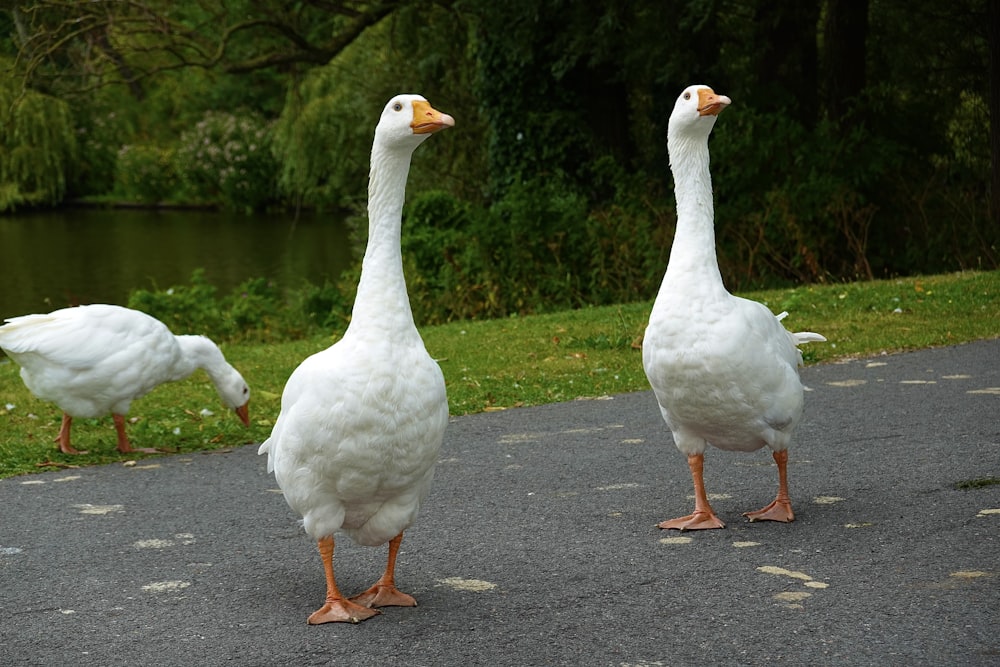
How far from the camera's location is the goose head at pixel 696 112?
5841 millimetres

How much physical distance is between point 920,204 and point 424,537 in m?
12.0

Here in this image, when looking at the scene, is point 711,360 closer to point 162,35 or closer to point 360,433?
point 360,433

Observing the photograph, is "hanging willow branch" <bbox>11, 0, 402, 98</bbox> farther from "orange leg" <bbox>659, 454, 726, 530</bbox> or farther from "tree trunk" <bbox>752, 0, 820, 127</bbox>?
"orange leg" <bbox>659, 454, 726, 530</bbox>

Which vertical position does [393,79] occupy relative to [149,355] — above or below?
above

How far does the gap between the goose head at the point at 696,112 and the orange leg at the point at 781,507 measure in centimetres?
169

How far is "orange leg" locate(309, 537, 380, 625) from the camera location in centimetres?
456

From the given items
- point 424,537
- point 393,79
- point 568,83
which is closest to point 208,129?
point 393,79

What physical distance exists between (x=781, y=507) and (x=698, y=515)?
16.2 inches

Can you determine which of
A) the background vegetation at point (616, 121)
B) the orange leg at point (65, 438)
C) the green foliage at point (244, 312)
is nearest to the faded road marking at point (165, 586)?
the orange leg at point (65, 438)

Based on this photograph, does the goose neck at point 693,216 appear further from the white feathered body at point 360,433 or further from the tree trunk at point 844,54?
the tree trunk at point 844,54

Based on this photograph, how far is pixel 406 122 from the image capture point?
4.73m

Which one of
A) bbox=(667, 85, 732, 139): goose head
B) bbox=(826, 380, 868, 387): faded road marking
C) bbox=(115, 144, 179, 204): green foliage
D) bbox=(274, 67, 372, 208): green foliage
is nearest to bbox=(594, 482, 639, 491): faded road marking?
bbox=(667, 85, 732, 139): goose head

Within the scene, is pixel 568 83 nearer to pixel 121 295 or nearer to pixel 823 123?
pixel 823 123

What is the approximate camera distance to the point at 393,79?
76.4ft
